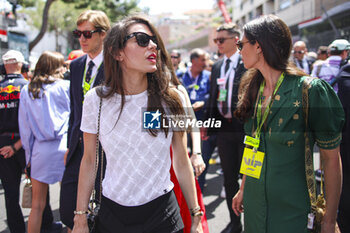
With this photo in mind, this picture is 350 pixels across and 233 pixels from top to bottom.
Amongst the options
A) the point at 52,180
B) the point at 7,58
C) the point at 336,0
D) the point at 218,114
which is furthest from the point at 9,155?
the point at 336,0

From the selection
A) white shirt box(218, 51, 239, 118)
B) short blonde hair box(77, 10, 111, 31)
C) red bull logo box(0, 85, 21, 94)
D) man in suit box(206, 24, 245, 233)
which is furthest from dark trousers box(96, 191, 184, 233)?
red bull logo box(0, 85, 21, 94)

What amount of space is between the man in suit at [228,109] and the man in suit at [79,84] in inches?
59.3

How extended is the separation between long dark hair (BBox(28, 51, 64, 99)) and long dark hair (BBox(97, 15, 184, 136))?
74.5 inches

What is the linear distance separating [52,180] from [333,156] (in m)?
2.66

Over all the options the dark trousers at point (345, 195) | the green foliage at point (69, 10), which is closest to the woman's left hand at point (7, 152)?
the dark trousers at point (345, 195)

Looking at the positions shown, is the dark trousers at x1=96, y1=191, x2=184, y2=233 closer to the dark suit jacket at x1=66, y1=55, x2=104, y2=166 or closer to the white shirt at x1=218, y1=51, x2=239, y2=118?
the dark suit jacket at x1=66, y1=55, x2=104, y2=166

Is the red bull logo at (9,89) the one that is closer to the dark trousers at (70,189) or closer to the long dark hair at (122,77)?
the dark trousers at (70,189)

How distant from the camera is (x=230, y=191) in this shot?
3621 mm

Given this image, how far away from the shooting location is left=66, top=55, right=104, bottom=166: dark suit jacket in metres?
2.79

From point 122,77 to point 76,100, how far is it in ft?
3.88

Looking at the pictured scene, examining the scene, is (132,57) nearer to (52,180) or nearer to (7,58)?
(52,180)

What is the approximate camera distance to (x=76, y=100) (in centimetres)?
291

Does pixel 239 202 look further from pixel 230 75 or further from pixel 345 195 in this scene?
pixel 230 75

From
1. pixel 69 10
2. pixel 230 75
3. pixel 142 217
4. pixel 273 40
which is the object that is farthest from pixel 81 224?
pixel 69 10
